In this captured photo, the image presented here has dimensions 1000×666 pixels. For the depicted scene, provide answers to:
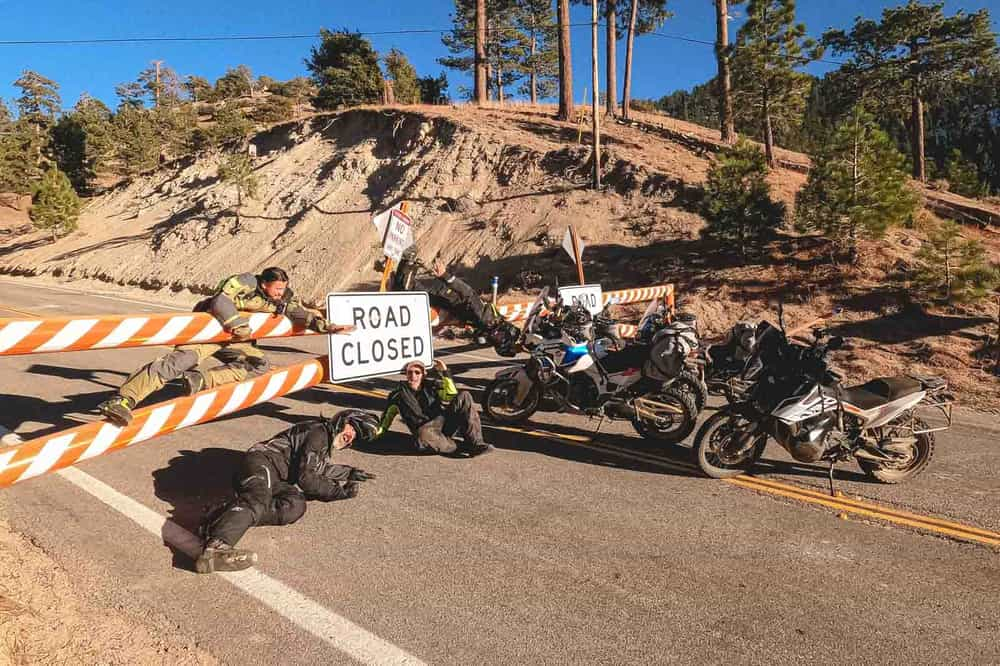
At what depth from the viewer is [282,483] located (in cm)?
452

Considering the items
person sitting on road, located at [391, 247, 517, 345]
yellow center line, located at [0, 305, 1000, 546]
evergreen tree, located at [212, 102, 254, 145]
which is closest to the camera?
yellow center line, located at [0, 305, 1000, 546]

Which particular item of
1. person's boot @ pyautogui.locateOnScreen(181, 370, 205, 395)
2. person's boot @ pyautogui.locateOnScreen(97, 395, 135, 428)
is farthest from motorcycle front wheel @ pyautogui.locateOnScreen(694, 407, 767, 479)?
person's boot @ pyautogui.locateOnScreen(181, 370, 205, 395)

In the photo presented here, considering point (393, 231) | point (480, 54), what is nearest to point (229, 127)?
point (480, 54)

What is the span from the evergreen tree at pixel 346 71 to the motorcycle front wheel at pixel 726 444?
119 feet

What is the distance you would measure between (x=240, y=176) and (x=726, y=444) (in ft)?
93.1

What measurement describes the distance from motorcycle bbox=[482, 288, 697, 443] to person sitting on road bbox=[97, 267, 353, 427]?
2192mm

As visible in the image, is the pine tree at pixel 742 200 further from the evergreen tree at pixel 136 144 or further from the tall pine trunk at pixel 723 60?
the evergreen tree at pixel 136 144

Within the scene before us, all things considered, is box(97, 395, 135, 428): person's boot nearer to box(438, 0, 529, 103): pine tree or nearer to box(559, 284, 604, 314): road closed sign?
box(559, 284, 604, 314): road closed sign

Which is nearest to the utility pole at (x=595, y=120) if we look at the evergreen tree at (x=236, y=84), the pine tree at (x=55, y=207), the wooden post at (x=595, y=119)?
the wooden post at (x=595, y=119)

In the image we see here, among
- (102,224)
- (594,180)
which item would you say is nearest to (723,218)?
(594,180)

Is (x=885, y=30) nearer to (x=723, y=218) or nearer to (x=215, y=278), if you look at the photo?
(x=723, y=218)

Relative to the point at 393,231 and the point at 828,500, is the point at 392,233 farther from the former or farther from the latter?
the point at 828,500

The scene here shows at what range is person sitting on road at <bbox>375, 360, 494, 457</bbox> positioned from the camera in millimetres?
5750

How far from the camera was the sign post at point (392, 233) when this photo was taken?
8125mm
